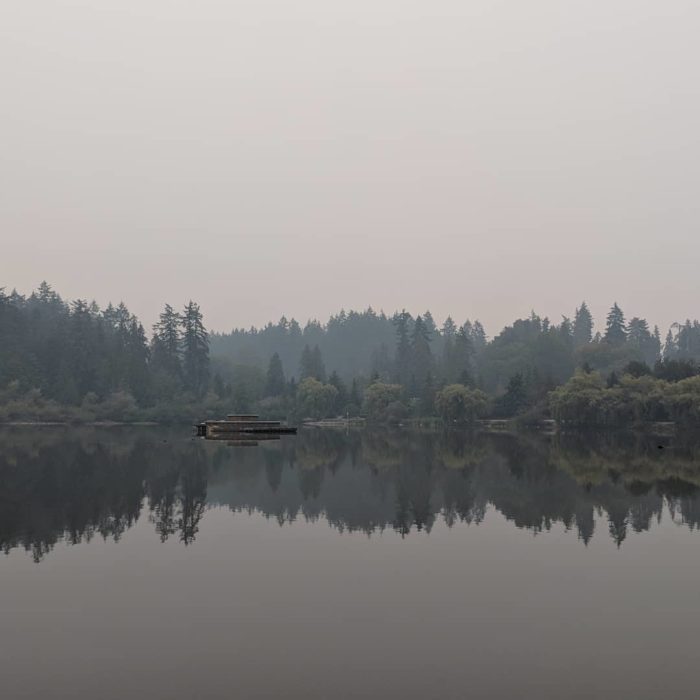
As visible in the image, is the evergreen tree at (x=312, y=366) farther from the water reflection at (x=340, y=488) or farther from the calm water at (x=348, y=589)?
the calm water at (x=348, y=589)

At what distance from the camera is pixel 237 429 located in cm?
10588

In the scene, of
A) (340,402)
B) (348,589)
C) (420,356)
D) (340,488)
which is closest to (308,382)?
(340,402)

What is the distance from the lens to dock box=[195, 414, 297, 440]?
101 m

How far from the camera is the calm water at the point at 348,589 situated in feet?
47.5

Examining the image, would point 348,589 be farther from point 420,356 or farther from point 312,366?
point 420,356

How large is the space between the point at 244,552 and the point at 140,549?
4.01m

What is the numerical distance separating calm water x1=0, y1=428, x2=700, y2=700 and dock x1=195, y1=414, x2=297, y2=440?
2220 inches

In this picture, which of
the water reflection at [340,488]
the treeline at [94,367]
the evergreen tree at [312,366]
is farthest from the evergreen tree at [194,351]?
the water reflection at [340,488]

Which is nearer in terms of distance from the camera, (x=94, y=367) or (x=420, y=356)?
(x=94, y=367)

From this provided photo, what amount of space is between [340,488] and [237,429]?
64520mm

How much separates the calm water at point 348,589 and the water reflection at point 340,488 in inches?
10.9

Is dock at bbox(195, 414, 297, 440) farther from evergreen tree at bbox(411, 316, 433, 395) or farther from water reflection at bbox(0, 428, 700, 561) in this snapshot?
evergreen tree at bbox(411, 316, 433, 395)

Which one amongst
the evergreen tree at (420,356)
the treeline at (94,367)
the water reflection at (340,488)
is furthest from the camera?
the evergreen tree at (420,356)

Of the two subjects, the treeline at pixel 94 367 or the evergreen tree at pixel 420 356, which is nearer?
the treeline at pixel 94 367
